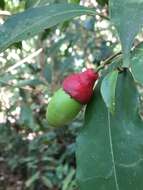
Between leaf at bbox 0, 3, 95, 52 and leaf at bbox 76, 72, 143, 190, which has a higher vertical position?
leaf at bbox 0, 3, 95, 52

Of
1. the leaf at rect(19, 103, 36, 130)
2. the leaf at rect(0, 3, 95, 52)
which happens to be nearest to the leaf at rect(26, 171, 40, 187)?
the leaf at rect(19, 103, 36, 130)

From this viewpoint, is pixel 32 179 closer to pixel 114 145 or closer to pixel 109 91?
pixel 114 145

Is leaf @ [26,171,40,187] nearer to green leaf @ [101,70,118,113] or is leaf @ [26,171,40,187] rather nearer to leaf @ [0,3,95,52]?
leaf @ [0,3,95,52]

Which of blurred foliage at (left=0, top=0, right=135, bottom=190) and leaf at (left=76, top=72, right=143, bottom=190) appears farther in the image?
blurred foliage at (left=0, top=0, right=135, bottom=190)

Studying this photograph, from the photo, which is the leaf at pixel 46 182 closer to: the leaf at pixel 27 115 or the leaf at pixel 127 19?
the leaf at pixel 27 115

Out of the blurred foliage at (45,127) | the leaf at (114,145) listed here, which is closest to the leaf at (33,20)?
the leaf at (114,145)

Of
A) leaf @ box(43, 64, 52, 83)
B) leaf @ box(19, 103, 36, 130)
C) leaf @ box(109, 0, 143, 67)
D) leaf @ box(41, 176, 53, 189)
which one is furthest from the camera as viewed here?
leaf @ box(41, 176, 53, 189)
